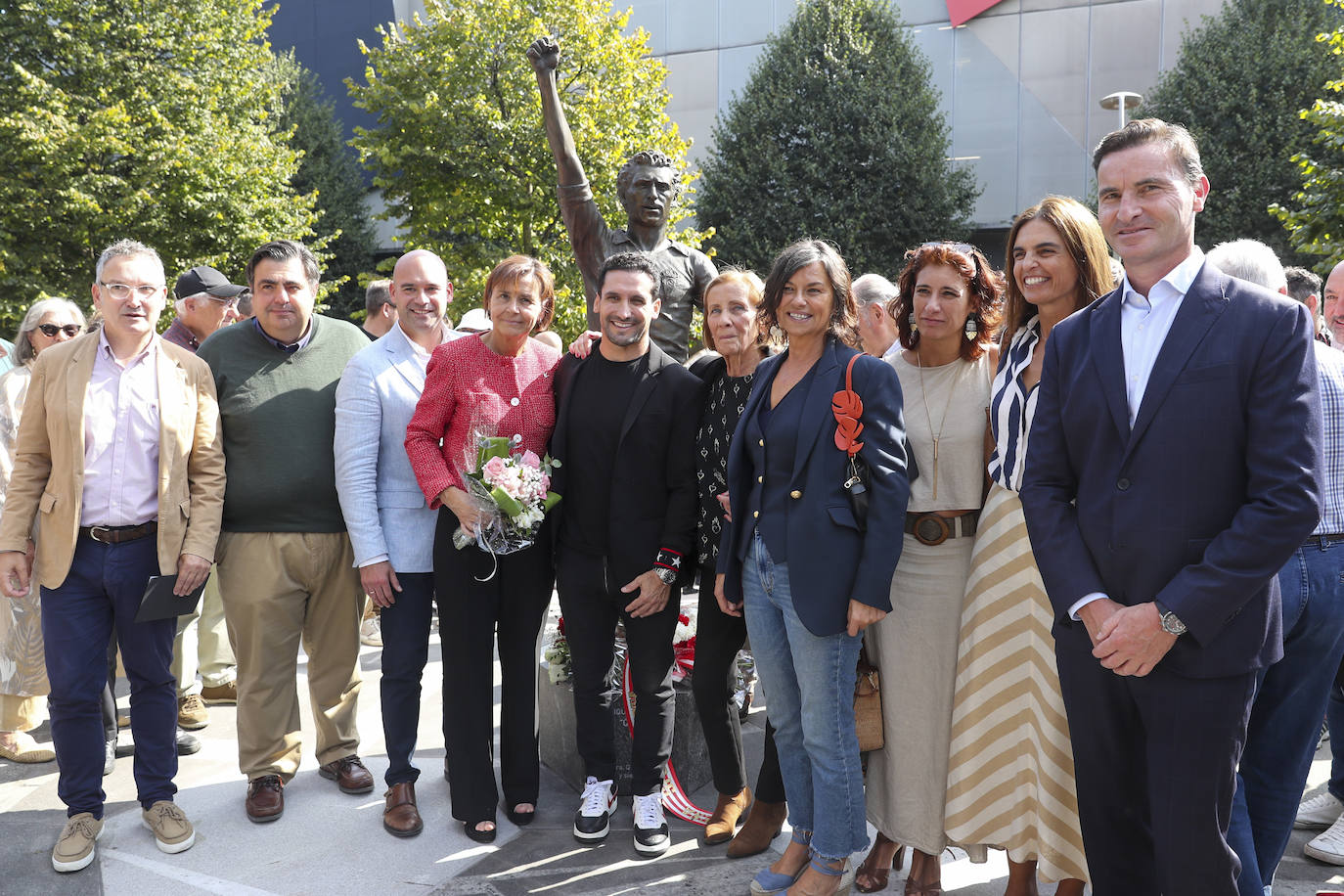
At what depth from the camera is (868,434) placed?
10.1 feet

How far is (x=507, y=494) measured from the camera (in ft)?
11.5

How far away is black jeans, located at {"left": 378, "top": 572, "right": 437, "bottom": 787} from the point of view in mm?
4043

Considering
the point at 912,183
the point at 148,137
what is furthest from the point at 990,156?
the point at 148,137

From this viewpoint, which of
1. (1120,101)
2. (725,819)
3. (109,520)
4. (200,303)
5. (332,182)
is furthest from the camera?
(332,182)

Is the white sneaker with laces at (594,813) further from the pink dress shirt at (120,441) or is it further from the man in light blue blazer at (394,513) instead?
the pink dress shirt at (120,441)

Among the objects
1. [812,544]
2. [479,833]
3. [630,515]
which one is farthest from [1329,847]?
[479,833]

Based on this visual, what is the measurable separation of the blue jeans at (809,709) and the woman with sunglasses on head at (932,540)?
17 cm

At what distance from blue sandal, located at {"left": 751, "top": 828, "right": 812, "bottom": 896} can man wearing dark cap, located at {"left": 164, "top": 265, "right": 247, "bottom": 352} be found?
186 inches

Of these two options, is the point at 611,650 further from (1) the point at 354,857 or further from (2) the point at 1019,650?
(2) the point at 1019,650

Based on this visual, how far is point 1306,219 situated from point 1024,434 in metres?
9.73

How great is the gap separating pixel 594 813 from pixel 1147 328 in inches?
109

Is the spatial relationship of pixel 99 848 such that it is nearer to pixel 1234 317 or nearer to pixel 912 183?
pixel 1234 317

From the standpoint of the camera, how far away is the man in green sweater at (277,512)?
13.3 feet

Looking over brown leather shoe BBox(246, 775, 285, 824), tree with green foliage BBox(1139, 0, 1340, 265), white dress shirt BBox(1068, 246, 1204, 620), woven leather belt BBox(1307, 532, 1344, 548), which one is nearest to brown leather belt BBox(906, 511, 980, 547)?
white dress shirt BBox(1068, 246, 1204, 620)
